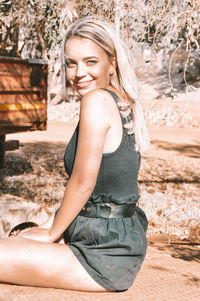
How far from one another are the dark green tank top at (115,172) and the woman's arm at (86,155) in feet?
0.35

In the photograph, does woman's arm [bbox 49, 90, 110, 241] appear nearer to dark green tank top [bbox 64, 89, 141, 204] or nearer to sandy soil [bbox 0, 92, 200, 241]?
dark green tank top [bbox 64, 89, 141, 204]

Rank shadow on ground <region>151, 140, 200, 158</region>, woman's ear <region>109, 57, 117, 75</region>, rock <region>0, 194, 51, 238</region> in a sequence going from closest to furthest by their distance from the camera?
woman's ear <region>109, 57, 117, 75</region> → rock <region>0, 194, 51, 238</region> → shadow on ground <region>151, 140, 200, 158</region>

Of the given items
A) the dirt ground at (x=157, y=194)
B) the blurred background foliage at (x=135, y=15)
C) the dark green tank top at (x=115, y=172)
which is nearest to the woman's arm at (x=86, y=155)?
the dark green tank top at (x=115, y=172)

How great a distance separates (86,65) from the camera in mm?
2373

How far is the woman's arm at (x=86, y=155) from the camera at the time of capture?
2148mm

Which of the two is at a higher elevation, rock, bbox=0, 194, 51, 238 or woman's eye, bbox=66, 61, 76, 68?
woman's eye, bbox=66, 61, 76, 68

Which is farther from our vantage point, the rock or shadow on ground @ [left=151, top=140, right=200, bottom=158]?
shadow on ground @ [left=151, top=140, right=200, bottom=158]

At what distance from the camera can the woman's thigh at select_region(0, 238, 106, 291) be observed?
6.97 ft

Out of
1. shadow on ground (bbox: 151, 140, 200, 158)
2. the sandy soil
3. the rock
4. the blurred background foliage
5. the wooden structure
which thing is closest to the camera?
the rock

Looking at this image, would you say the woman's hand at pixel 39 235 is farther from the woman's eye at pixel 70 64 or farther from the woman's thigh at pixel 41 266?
the woman's eye at pixel 70 64

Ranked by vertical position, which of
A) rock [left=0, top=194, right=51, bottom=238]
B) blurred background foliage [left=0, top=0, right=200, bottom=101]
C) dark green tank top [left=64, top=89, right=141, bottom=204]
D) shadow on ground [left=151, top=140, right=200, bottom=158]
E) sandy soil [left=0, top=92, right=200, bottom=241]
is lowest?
shadow on ground [left=151, top=140, right=200, bottom=158]

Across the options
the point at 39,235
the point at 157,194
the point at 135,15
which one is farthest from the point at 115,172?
the point at 135,15

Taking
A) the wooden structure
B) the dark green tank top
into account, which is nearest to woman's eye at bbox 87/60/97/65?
the dark green tank top

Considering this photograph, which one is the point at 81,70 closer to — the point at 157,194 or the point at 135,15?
the point at 157,194
